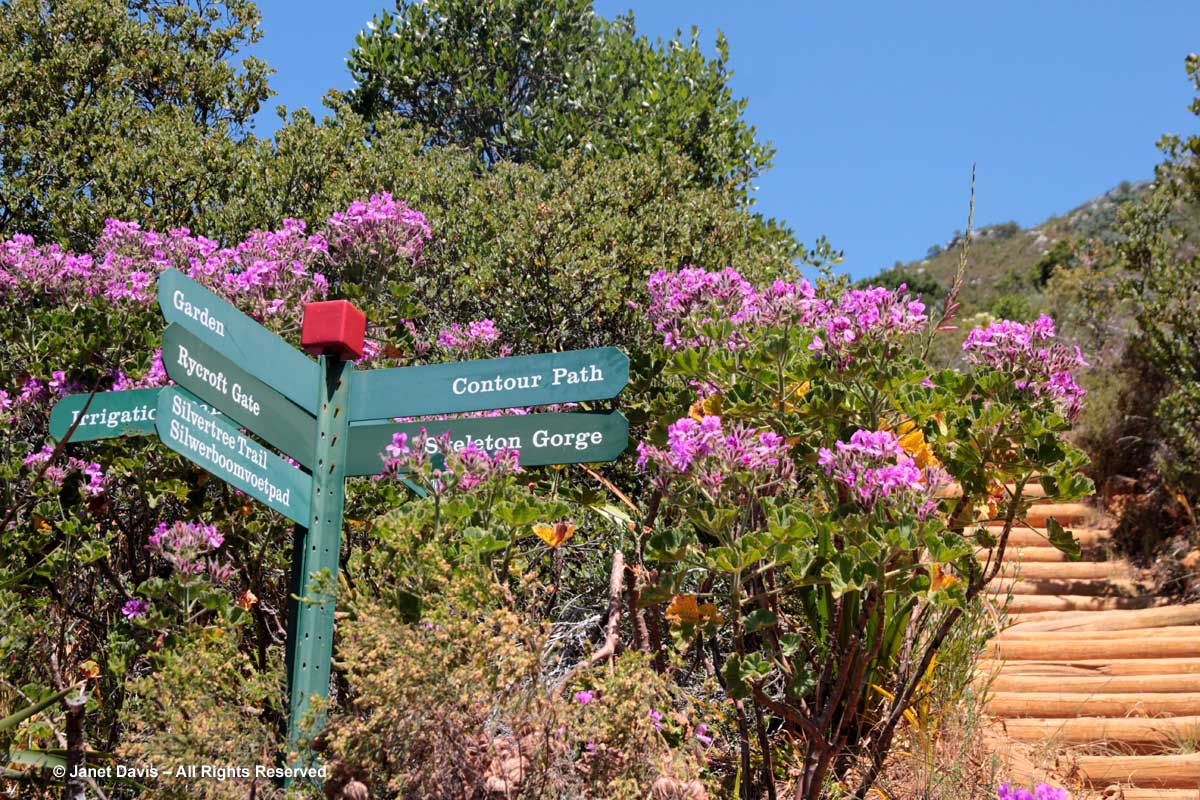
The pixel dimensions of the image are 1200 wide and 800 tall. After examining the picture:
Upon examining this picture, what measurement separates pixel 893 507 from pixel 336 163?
656 cm

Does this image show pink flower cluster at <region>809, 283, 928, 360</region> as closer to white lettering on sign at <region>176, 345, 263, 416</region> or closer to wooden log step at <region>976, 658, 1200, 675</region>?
white lettering on sign at <region>176, 345, 263, 416</region>

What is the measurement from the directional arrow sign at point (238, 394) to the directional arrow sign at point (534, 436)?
21cm

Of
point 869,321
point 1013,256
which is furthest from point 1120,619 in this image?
point 1013,256

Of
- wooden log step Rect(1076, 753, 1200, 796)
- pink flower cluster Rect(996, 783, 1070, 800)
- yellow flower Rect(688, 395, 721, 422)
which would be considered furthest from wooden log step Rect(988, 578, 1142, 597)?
pink flower cluster Rect(996, 783, 1070, 800)

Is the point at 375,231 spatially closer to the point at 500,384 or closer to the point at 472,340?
the point at 472,340

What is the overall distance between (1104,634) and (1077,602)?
124 centimetres

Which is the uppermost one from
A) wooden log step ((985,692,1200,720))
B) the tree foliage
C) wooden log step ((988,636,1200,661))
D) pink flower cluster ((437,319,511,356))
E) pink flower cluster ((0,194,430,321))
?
the tree foliage

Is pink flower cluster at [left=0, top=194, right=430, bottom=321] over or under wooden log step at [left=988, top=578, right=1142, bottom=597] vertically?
over

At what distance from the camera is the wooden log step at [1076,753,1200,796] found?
4.76m

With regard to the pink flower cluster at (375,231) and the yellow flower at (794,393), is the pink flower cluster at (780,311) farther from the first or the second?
the pink flower cluster at (375,231)

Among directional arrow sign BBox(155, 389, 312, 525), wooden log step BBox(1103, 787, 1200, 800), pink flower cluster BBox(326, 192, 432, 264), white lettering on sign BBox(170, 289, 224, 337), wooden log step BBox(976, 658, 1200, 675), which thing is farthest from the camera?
wooden log step BBox(976, 658, 1200, 675)

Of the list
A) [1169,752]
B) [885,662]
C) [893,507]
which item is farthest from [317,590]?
[1169,752]

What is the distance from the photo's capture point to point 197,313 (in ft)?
10.7

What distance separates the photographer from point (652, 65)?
12.8 metres
